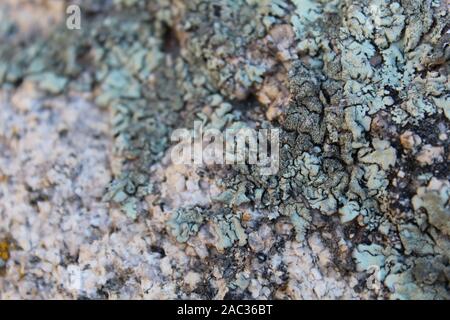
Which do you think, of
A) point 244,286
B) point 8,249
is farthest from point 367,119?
point 8,249

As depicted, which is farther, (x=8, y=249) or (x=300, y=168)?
(x=8, y=249)

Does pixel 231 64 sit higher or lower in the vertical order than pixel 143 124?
higher

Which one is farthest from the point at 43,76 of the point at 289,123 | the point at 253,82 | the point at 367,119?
the point at 367,119

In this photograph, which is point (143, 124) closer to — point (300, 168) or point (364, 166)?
point (300, 168)

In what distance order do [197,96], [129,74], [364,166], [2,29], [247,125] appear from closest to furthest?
[364,166], [247,125], [197,96], [129,74], [2,29]

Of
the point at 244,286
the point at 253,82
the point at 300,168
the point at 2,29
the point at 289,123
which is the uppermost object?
the point at 2,29

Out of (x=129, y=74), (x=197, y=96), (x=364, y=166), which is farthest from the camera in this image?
(x=129, y=74)
